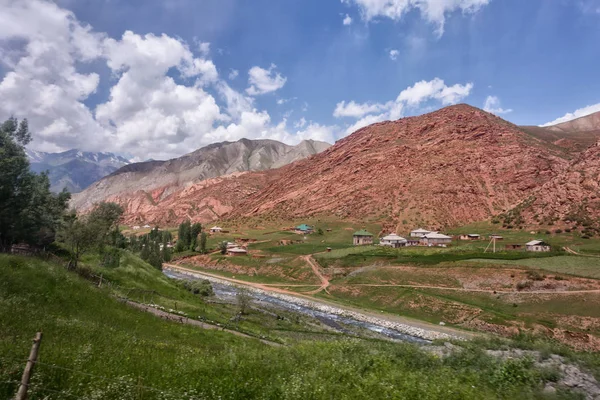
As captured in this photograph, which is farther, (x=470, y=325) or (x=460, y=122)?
(x=460, y=122)

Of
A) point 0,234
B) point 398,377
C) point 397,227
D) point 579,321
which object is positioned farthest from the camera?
point 397,227

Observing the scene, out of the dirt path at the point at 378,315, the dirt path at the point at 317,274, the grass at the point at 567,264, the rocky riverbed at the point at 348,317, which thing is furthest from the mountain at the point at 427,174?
the rocky riverbed at the point at 348,317

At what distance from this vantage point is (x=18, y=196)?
30562 mm

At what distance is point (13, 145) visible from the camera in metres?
30.1

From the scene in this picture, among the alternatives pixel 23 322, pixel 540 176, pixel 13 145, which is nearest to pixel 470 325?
pixel 23 322

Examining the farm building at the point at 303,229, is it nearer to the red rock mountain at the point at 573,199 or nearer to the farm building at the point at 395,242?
the farm building at the point at 395,242

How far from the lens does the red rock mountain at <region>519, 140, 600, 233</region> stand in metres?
72.3

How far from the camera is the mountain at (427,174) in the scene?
109 meters

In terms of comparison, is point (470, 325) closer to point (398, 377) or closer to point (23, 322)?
point (398, 377)

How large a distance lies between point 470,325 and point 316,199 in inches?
4135

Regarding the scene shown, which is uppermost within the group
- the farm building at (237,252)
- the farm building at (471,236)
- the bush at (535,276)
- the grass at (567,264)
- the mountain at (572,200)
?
the mountain at (572,200)

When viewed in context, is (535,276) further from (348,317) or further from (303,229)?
(303,229)

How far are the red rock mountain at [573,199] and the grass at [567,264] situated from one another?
22.5 metres

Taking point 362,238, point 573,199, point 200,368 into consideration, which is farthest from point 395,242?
point 200,368
